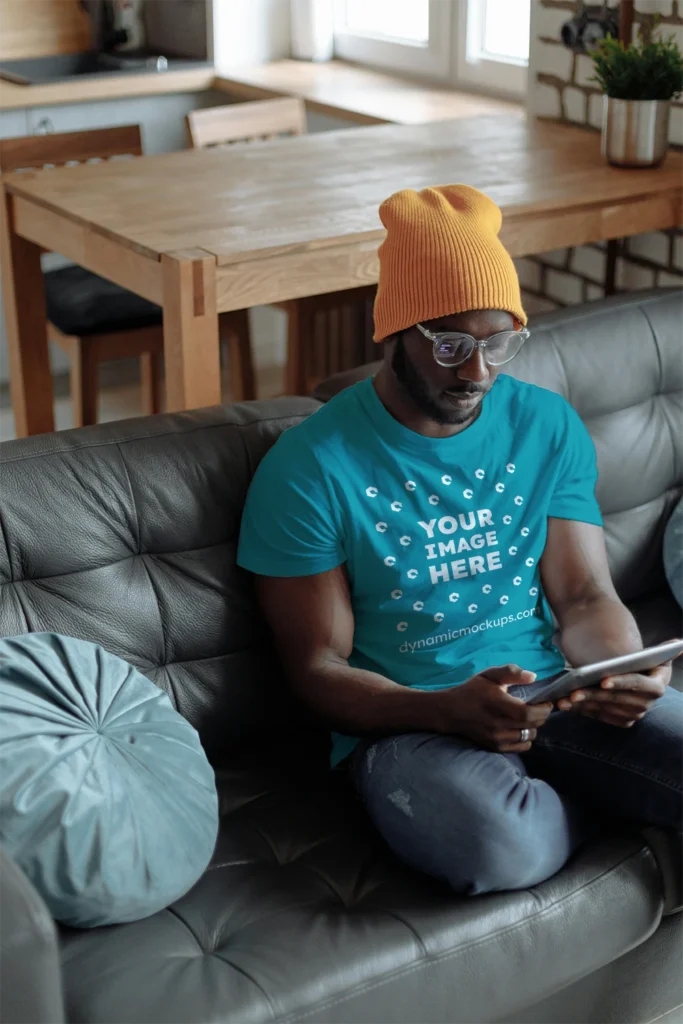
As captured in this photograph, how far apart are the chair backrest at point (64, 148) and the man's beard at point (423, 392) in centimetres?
179

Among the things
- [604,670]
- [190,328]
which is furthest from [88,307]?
[604,670]

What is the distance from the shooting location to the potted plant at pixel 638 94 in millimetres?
2669

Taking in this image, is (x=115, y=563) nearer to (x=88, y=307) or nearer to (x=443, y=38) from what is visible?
(x=88, y=307)

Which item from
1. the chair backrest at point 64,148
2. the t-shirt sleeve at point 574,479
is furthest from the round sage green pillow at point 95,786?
the chair backrest at point 64,148

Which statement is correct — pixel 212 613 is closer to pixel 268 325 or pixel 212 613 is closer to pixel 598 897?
pixel 598 897

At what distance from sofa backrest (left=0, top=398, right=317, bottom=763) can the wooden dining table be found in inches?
17.0

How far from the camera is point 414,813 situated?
1599mm

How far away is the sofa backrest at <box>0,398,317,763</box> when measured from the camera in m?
1.74

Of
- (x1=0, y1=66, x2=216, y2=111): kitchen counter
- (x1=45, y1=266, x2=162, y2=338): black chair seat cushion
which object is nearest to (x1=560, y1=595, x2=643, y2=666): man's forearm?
(x1=45, y1=266, x2=162, y2=338): black chair seat cushion

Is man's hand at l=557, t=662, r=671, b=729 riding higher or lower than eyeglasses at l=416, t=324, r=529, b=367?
lower

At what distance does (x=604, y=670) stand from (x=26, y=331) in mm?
1913

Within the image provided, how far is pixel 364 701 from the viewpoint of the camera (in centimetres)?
170

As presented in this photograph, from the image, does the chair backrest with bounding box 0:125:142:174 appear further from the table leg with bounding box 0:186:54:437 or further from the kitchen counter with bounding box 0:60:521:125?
the kitchen counter with bounding box 0:60:521:125

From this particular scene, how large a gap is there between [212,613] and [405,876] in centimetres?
48
